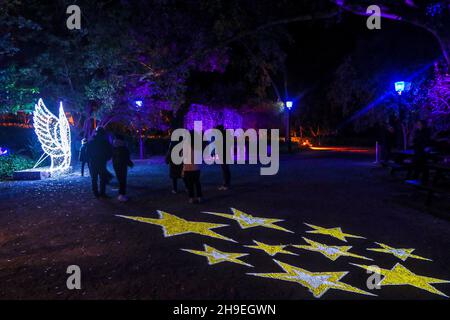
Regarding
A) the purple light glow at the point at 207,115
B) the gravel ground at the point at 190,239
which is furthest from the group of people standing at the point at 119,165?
the purple light glow at the point at 207,115

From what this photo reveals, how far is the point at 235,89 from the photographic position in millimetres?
29328

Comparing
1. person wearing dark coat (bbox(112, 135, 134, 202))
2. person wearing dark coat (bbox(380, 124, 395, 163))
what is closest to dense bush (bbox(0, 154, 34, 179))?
person wearing dark coat (bbox(112, 135, 134, 202))

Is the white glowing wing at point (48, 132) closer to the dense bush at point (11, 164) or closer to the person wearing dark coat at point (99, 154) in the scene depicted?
the dense bush at point (11, 164)

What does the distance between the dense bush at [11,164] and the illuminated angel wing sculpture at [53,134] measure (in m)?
1.27

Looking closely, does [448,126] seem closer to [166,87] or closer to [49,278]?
[166,87]

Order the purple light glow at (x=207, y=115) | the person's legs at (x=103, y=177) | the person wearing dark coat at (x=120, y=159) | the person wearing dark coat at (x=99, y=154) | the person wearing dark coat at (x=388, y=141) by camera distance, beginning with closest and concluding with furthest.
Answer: the person wearing dark coat at (x=120, y=159), the person wearing dark coat at (x=99, y=154), the person's legs at (x=103, y=177), the person wearing dark coat at (x=388, y=141), the purple light glow at (x=207, y=115)

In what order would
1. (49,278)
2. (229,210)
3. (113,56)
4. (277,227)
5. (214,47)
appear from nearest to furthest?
1. (49,278)
2. (277,227)
3. (229,210)
4. (214,47)
5. (113,56)

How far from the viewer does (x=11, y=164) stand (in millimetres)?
15406

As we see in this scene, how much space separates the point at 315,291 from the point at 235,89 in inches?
1019

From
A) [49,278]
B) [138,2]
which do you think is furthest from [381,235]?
[138,2]

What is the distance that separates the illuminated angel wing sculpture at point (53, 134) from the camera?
15.1 metres

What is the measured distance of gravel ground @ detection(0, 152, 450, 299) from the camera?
14.7ft

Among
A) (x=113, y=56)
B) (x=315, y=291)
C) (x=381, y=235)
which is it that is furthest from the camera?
(x=113, y=56)

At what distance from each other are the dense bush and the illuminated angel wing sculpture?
49.9 inches
